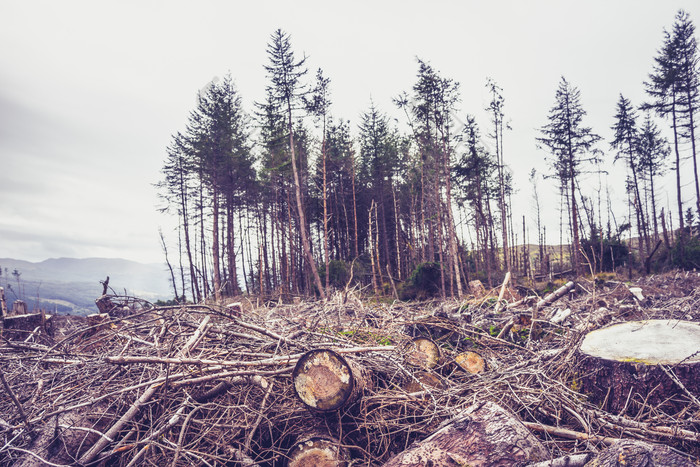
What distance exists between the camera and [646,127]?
26297 mm

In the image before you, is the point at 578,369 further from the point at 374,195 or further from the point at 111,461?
the point at 374,195

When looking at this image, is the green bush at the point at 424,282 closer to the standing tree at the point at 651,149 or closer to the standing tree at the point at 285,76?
the standing tree at the point at 285,76

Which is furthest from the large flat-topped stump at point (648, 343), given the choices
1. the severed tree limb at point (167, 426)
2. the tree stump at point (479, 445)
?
the severed tree limb at point (167, 426)

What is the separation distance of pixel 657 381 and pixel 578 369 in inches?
24.8

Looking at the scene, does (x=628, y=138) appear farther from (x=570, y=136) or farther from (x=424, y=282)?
(x=424, y=282)

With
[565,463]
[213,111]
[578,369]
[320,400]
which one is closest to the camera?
[565,463]

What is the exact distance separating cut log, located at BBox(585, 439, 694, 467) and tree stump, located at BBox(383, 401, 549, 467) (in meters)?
0.45

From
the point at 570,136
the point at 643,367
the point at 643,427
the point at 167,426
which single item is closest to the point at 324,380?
the point at 167,426

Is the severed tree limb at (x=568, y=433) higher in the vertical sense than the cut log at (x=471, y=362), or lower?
lower

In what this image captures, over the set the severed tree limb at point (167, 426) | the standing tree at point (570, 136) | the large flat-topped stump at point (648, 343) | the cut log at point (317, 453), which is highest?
the standing tree at point (570, 136)

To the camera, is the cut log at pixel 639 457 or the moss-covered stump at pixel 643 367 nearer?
the cut log at pixel 639 457

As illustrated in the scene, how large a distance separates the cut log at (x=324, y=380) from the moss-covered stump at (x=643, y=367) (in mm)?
2277

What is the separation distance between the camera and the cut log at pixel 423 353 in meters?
3.96


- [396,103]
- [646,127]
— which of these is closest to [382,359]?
[396,103]
